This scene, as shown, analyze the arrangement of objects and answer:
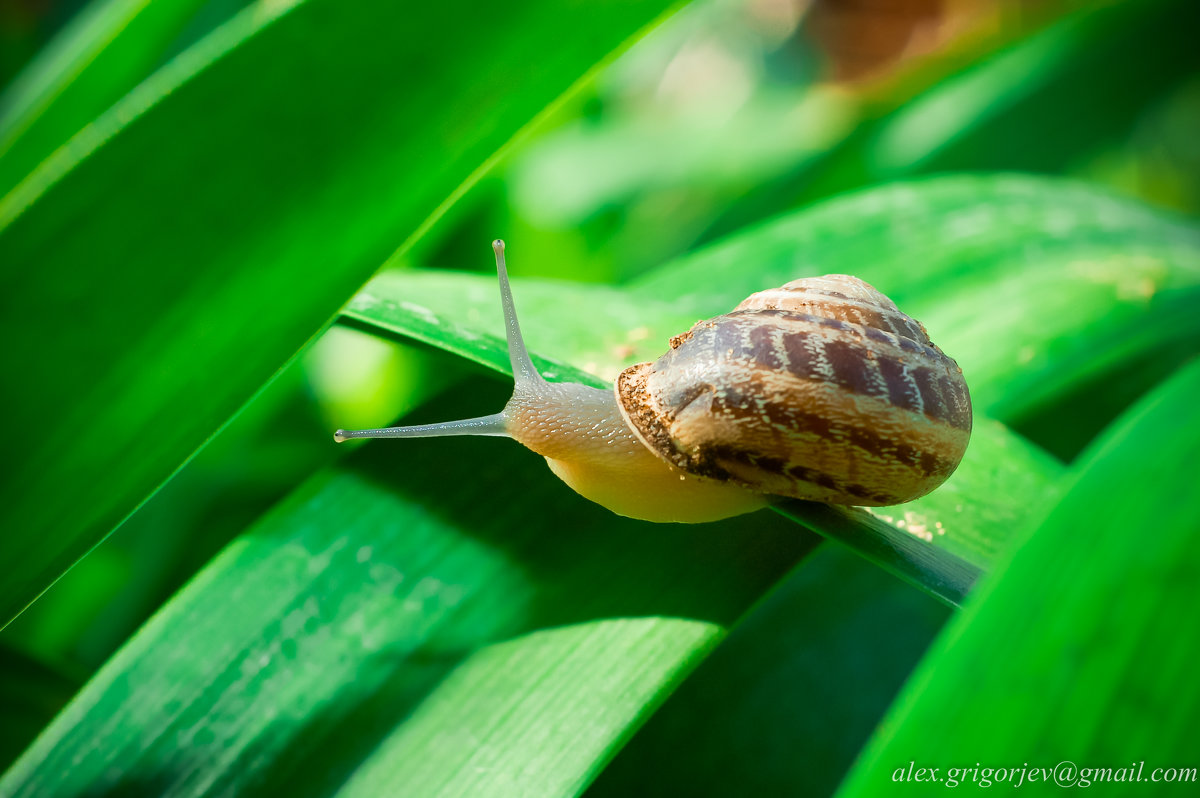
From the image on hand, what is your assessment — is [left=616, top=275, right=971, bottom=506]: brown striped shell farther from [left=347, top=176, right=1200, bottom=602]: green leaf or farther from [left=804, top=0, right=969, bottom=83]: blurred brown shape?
[left=804, top=0, right=969, bottom=83]: blurred brown shape

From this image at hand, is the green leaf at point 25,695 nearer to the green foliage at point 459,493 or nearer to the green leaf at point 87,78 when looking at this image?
the green foliage at point 459,493

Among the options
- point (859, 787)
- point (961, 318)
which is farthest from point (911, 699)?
point (961, 318)

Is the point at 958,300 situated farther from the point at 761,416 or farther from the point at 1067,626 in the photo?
the point at 1067,626

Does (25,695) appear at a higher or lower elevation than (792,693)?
higher

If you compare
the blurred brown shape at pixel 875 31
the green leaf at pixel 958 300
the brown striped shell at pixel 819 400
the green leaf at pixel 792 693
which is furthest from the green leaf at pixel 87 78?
the blurred brown shape at pixel 875 31

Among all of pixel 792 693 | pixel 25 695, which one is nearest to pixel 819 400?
pixel 792 693

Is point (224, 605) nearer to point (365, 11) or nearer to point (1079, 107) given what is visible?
point (365, 11)
